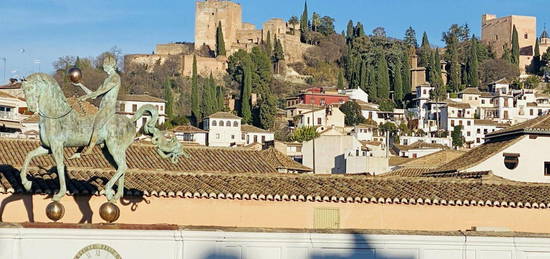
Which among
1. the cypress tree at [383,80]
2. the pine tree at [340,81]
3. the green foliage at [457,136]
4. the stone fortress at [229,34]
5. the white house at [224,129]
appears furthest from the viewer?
the stone fortress at [229,34]

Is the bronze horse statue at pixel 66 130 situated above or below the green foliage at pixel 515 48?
below

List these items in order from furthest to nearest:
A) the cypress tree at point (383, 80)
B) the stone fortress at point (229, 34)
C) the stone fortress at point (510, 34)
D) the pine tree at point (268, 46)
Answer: the stone fortress at point (510, 34) → the stone fortress at point (229, 34) → the pine tree at point (268, 46) → the cypress tree at point (383, 80)

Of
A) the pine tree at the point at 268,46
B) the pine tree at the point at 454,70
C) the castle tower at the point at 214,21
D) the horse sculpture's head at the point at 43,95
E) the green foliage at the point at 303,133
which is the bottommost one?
the green foliage at the point at 303,133

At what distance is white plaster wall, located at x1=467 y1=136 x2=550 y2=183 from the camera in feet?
125

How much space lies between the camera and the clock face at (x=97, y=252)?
1502 cm

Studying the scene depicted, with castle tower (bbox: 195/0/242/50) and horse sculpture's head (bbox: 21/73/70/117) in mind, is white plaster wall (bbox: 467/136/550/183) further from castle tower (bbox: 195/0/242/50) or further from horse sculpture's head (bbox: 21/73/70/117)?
castle tower (bbox: 195/0/242/50)

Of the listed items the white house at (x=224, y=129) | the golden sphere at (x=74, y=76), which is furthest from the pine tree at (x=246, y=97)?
the golden sphere at (x=74, y=76)

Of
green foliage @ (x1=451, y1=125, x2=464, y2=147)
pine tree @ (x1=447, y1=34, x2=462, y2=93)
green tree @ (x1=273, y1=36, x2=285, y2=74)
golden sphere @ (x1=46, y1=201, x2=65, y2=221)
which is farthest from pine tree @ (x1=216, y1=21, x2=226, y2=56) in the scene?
golden sphere @ (x1=46, y1=201, x2=65, y2=221)

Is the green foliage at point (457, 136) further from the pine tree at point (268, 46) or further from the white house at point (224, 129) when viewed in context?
the pine tree at point (268, 46)

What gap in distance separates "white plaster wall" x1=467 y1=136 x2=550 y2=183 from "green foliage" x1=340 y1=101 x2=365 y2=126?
79569 millimetres

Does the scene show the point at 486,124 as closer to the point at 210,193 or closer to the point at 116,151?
the point at 210,193

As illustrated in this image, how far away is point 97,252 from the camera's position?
1509 centimetres

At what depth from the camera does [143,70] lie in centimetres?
14350

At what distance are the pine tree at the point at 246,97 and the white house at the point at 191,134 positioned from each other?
9090mm
